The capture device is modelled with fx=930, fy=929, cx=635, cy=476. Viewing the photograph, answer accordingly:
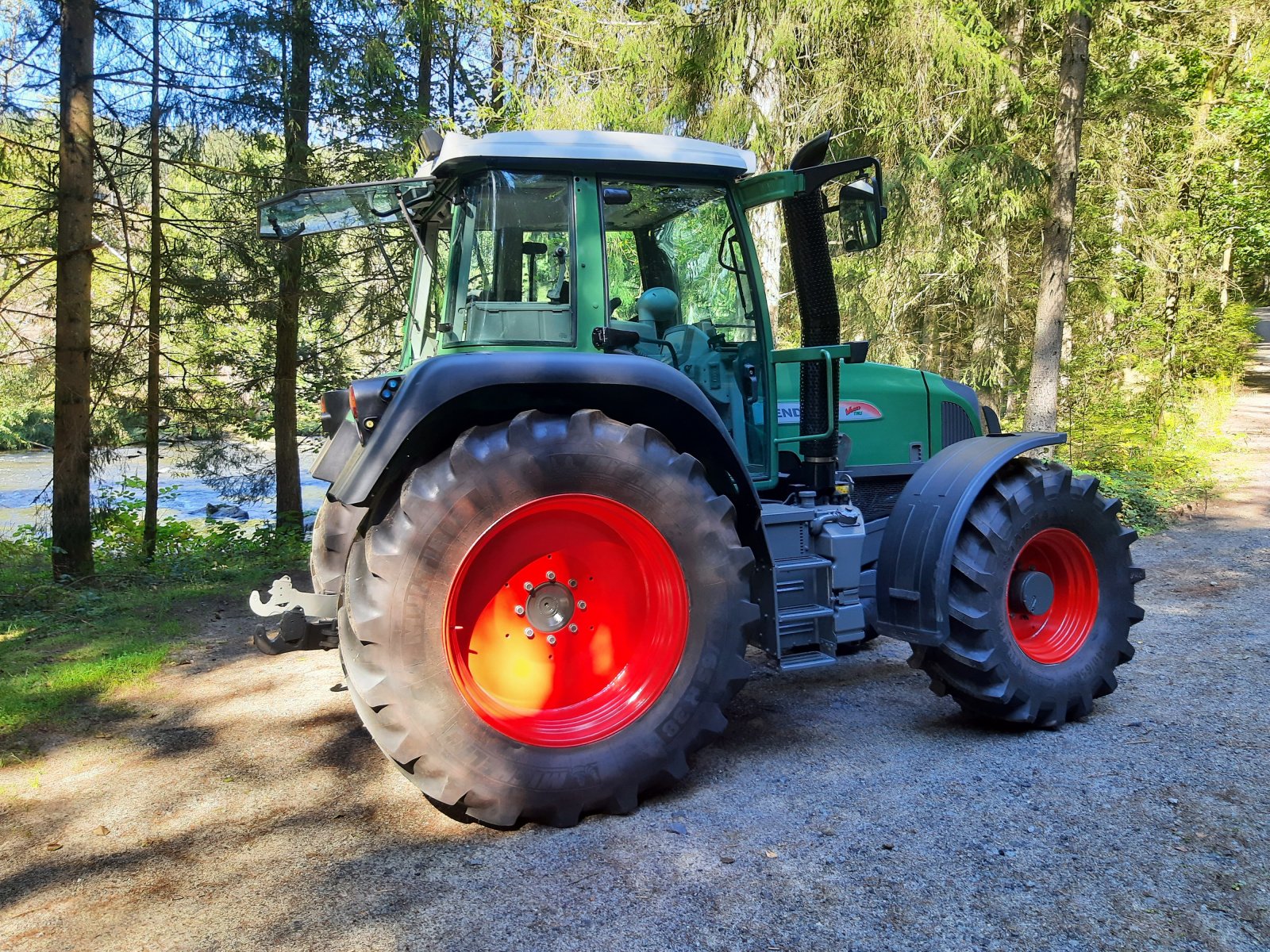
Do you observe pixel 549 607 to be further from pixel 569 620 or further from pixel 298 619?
pixel 298 619

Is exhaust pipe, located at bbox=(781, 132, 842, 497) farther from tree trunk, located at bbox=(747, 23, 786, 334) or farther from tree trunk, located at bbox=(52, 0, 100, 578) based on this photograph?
tree trunk, located at bbox=(52, 0, 100, 578)

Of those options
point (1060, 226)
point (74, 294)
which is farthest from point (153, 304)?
point (1060, 226)

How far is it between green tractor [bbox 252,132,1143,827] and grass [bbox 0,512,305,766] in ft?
4.77

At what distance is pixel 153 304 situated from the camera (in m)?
9.22

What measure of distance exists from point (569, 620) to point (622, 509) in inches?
17.8

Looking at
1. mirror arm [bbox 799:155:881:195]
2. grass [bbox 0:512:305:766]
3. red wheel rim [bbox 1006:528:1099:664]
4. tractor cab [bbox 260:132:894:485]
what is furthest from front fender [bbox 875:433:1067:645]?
grass [bbox 0:512:305:766]

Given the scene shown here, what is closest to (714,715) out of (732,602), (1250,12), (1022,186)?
(732,602)

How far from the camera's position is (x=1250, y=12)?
43.6ft

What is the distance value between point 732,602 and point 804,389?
3.99 feet

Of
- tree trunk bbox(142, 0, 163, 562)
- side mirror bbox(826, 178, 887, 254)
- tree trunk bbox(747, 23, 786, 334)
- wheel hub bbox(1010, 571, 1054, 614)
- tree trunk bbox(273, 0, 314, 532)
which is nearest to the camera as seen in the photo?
side mirror bbox(826, 178, 887, 254)

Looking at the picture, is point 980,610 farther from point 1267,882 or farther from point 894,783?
point 1267,882

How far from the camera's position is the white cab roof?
10.9ft

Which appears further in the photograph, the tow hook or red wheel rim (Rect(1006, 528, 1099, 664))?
red wheel rim (Rect(1006, 528, 1099, 664))

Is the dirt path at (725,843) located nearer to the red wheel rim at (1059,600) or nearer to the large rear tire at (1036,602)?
the large rear tire at (1036,602)
